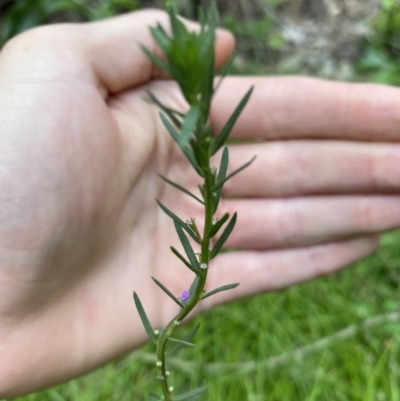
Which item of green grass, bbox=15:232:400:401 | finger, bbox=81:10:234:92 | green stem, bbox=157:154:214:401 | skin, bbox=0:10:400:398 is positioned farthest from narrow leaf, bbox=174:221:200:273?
green grass, bbox=15:232:400:401

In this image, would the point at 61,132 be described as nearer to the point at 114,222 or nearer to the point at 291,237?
the point at 114,222

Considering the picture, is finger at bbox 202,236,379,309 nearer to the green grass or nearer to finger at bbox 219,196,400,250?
finger at bbox 219,196,400,250

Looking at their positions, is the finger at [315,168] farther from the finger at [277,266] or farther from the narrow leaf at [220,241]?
the narrow leaf at [220,241]

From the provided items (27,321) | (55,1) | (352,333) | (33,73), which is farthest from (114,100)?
(352,333)

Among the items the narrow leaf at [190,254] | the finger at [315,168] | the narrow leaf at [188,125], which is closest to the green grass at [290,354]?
the finger at [315,168]

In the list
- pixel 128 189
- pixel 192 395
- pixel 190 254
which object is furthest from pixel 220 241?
pixel 128 189

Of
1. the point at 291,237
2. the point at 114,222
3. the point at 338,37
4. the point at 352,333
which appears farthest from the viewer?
the point at 338,37
